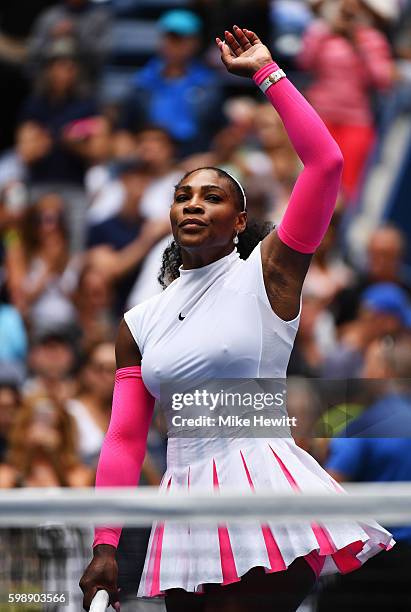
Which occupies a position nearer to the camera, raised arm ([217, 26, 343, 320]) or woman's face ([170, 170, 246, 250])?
raised arm ([217, 26, 343, 320])

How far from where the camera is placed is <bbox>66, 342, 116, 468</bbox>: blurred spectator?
6637 mm

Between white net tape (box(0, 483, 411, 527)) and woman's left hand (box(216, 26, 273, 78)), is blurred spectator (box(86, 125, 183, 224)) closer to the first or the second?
woman's left hand (box(216, 26, 273, 78))

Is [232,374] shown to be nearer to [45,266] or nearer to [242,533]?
[242,533]

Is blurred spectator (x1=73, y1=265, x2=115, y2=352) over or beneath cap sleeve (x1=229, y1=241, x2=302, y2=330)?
over

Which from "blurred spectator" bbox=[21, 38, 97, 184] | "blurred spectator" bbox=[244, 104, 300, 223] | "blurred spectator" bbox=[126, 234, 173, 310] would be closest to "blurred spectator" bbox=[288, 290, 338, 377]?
"blurred spectator" bbox=[244, 104, 300, 223]

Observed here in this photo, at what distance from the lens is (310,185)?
3.30 m

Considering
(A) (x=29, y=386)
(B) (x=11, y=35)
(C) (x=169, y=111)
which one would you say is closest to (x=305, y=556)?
(A) (x=29, y=386)

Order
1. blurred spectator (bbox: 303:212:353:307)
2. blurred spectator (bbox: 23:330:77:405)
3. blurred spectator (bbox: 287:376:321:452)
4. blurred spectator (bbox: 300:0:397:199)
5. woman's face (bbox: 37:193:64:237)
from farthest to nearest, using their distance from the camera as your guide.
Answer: blurred spectator (bbox: 300:0:397:199), woman's face (bbox: 37:193:64:237), blurred spectator (bbox: 303:212:353:307), blurred spectator (bbox: 23:330:77:405), blurred spectator (bbox: 287:376:321:452)

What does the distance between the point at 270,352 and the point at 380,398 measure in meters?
1.81

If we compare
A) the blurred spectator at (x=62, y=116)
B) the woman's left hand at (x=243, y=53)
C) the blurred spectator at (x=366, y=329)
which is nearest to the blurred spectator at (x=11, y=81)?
the blurred spectator at (x=62, y=116)

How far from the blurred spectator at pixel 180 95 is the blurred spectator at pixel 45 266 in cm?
88

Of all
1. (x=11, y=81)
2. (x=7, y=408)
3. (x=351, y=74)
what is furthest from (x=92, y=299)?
(x=11, y=81)

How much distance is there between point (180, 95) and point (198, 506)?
6.28m

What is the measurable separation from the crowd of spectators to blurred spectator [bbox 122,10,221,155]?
1 cm
